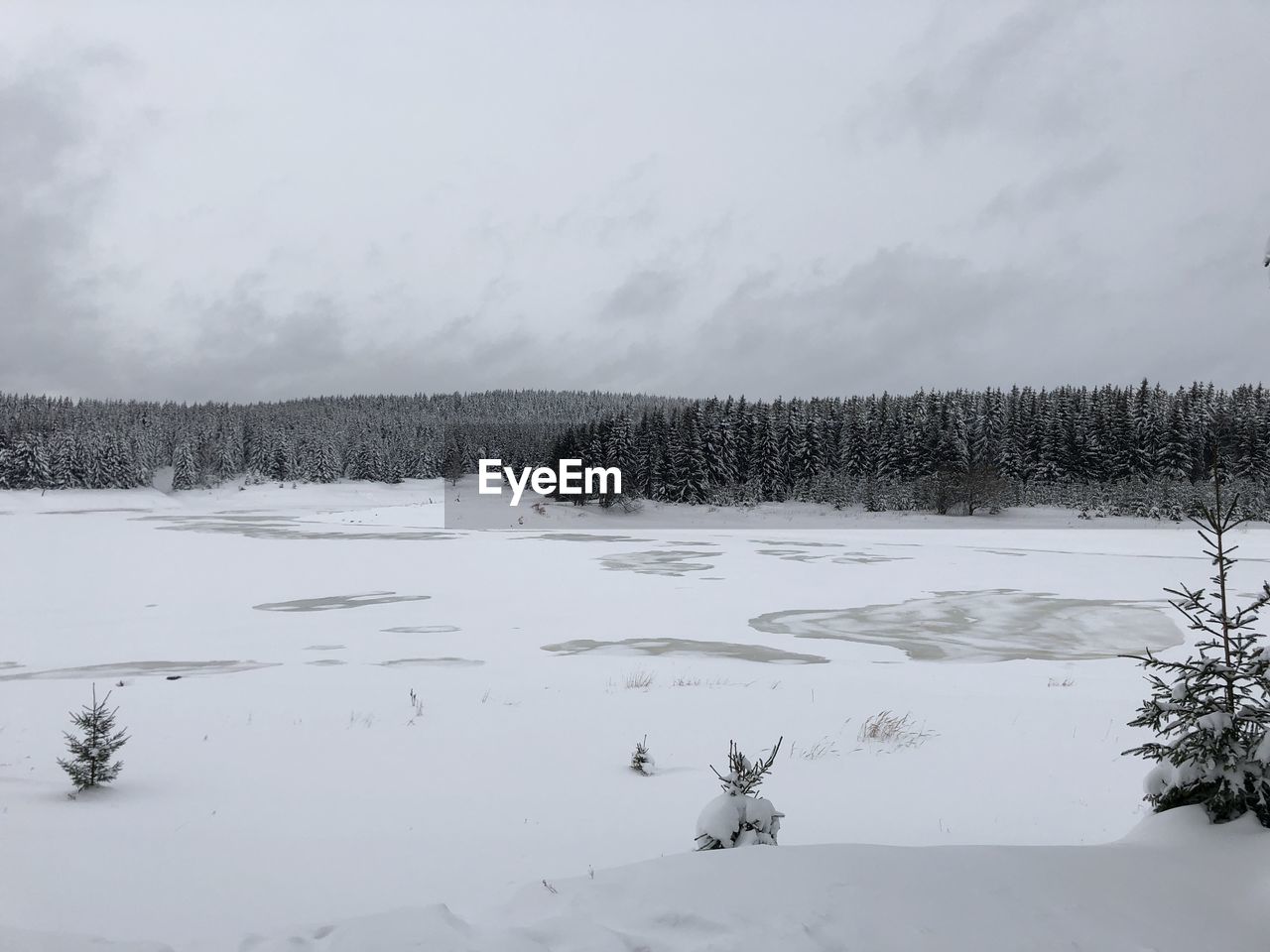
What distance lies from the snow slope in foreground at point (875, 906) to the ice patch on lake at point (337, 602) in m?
17.4

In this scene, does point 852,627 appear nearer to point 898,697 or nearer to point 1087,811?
point 898,697

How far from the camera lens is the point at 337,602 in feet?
70.3

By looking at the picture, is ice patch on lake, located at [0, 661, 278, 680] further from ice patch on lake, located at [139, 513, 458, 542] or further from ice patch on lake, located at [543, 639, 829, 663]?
ice patch on lake, located at [139, 513, 458, 542]

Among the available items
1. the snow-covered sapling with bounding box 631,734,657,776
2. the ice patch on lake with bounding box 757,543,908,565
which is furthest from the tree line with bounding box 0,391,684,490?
the snow-covered sapling with bounding box 631,734,657,776

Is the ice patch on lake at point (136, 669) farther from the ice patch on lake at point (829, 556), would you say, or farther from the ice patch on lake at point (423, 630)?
the ice patch on lake at point (829, 556)

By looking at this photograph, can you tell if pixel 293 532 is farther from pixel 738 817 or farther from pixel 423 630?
pixel 738 817

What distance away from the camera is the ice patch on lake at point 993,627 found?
1616cm

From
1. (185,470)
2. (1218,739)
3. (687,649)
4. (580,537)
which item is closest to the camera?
(1218,739)

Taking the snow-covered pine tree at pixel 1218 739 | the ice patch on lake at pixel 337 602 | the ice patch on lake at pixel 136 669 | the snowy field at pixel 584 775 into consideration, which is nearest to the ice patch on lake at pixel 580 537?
the snowy field at pixel 584 775

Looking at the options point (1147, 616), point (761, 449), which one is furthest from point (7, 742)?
point (761, 449)

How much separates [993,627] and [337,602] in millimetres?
17560

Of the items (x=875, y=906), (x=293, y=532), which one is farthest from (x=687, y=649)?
(x=293, y=532)

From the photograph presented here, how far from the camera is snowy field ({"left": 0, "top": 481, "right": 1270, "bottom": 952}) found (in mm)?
4195

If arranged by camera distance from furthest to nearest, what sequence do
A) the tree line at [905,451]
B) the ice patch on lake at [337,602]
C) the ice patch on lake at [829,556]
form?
the tree line at [905,451] → the ice patch on lake at [829,556] → the ice patch on lake at [337,602]
